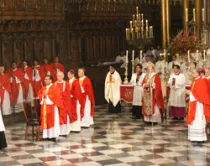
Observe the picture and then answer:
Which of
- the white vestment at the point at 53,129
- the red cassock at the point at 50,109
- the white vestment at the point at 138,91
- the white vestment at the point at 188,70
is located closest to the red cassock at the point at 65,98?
the white vestment at the point at 53,129

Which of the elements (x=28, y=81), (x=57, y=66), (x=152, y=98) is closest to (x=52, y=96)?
(x=152, y=98)

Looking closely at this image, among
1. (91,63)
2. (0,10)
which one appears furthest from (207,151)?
(91,63)

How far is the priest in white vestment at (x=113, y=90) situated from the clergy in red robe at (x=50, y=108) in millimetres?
5093

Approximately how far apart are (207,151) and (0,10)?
913 cm

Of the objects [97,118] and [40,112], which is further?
[97,118]

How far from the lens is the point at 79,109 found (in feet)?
54.8

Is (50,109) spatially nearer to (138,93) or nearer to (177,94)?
(138,93)

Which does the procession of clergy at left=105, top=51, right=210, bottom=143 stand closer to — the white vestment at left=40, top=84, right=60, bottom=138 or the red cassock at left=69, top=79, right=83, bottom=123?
the red cassock at left=69, top=79, right=83, bottom=123

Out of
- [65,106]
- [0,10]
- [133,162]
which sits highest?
[0,10]

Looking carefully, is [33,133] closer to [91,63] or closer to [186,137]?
[186,137]

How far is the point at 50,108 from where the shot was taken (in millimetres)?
14781

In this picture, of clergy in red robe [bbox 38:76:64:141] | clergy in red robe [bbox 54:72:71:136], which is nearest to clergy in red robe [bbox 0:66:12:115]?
clergy in red robe [bbox 54:72:71:136]

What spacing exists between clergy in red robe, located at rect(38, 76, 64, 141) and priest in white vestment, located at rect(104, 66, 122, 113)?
5093 mm

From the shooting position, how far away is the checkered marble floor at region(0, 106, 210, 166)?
12.4 m
